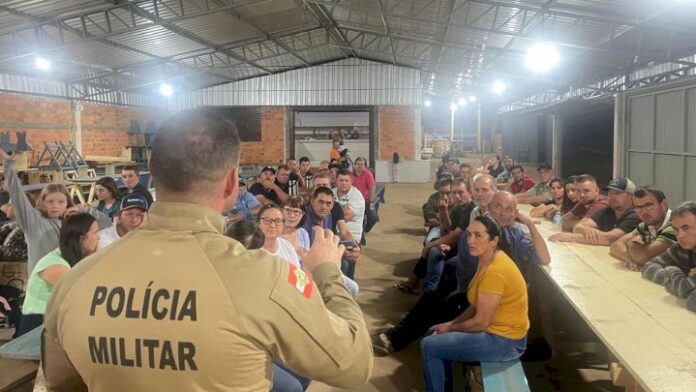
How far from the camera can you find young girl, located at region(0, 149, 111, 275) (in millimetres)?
3973

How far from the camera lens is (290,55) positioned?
17.3 m

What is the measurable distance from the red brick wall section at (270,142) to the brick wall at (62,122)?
365cm

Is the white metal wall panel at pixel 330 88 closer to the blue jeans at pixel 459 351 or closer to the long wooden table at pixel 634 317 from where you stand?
the long wooden table at pixel 634 317

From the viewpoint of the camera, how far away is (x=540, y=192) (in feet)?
25.0

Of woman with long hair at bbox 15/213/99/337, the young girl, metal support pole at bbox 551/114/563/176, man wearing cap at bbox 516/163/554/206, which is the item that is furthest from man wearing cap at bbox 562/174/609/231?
metal support pole at bbox 551/114/563/176

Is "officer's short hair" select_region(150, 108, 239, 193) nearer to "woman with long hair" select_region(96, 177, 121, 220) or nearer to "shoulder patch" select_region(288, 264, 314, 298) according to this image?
"shoulder patch" select_region(288, 264, 314, 298)

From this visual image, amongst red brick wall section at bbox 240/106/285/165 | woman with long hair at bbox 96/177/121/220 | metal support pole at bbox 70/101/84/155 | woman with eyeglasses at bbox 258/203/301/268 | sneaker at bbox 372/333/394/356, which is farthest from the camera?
red brick wall section at bbox 240/106/285/165

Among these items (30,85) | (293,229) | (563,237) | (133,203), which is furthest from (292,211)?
(30,85)

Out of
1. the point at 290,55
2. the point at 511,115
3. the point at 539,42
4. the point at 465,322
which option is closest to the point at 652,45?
the point at 539,42

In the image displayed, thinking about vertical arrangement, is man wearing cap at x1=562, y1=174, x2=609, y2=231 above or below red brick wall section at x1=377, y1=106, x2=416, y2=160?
below

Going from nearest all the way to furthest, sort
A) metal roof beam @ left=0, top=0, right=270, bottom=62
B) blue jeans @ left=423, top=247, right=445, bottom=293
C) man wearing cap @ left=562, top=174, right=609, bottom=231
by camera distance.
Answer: man wearing cap @ left=562, top=174, right=609, bottom=231 → blue jeans @ left=423, top=247, right=445, bottom=293 → metal roof beam @ left=0, top=0, right=270, bottom=62

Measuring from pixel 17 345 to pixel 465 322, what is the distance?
2.47 metres

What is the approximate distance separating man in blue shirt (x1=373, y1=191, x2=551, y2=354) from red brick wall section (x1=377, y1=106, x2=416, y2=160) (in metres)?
14.6

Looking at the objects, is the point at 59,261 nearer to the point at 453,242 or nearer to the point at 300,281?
the point at 300,281
